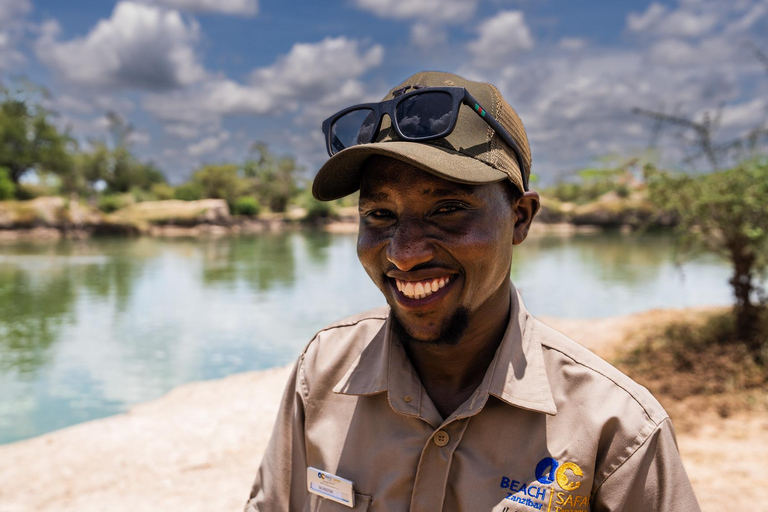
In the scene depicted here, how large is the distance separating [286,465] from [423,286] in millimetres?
674

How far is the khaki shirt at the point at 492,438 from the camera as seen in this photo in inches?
48.5

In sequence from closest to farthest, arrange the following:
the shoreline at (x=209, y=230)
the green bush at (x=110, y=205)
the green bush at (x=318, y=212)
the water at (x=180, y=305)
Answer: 1. the water at (x=180, y=305)
2. the shoreline at (x=209, y=230)
3. the green bush at (x=110, y=205)
4. the green bush at (x=318, y=212)

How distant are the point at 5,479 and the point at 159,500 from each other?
5.30ft

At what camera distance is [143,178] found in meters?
55.4

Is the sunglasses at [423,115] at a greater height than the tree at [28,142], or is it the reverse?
the tree at [28,142]

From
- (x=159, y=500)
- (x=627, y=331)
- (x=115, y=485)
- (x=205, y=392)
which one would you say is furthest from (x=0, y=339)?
(x=627, y=331)

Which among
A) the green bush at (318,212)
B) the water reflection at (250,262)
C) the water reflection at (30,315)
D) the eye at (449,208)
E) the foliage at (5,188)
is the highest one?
the foliage at (5,188)

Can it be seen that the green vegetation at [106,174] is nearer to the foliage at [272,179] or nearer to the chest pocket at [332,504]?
the foliage at [272,179]

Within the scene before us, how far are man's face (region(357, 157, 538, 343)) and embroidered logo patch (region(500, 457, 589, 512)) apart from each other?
1.23ft

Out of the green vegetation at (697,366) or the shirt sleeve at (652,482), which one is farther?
the green vegetation at (697,366)

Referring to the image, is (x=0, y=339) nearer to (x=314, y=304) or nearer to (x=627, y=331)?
(x=314, y=304)

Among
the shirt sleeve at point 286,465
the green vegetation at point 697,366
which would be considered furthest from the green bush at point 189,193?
the shirt sleeve at point 286,465

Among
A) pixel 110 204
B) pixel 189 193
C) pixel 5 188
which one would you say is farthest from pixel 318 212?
pixel 5 188

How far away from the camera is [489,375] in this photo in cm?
137
